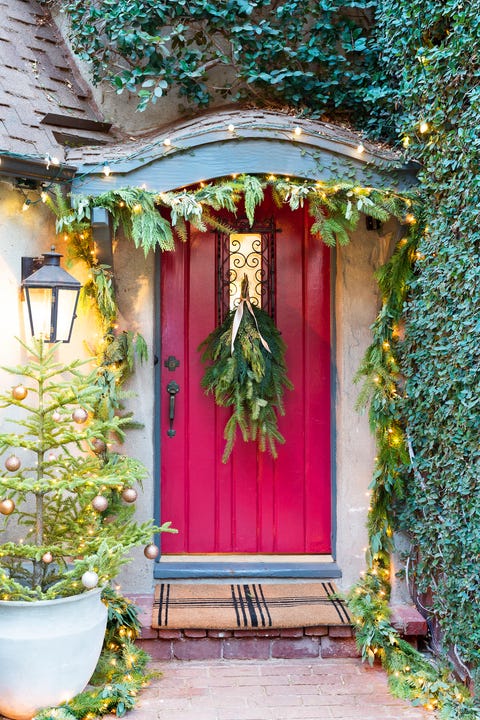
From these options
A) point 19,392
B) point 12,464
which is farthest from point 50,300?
point 12,464

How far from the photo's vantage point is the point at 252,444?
459cm

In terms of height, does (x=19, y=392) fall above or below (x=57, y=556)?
above

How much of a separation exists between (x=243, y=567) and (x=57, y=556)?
137 cm

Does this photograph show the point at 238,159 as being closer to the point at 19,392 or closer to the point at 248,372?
the point at 248,372

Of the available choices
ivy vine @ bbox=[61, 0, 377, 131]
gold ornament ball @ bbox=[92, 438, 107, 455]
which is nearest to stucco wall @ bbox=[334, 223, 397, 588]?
ivy vine @ bbox=[61, 0, 377, 131]

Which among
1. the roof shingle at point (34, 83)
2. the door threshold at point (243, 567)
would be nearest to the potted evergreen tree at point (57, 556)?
the door threshold at point (243, 567)

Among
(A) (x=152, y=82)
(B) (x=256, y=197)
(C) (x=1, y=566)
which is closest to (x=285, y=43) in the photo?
(A) (x=152, y=82)

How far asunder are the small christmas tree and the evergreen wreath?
789 mm

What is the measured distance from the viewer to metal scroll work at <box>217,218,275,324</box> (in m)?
4.57

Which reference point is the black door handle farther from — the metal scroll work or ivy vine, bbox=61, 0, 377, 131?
ivy vine, bbox=61, 0, 377, 131

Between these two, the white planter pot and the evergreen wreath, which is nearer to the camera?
the white planter pot

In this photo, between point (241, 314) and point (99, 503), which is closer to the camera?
point (99, 503)

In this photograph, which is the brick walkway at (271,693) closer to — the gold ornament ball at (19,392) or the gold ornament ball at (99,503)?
the gold ornament ball at (99,503)

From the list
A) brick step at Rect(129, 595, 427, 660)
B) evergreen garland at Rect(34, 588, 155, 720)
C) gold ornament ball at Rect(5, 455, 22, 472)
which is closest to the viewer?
evergreen garland at Rect(34, 588, 155, 720)
